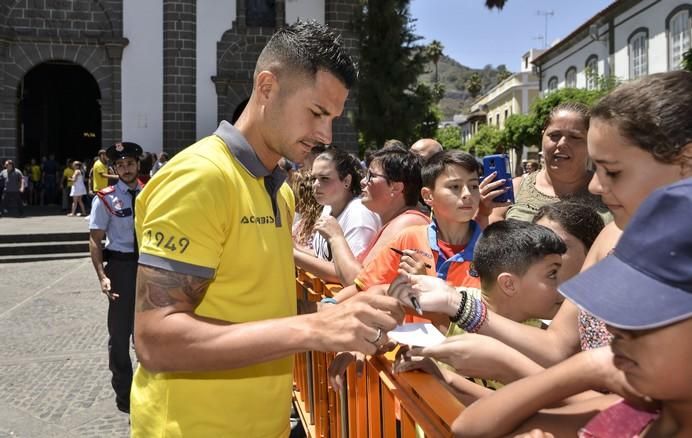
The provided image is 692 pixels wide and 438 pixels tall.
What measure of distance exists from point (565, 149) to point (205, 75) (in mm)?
17389

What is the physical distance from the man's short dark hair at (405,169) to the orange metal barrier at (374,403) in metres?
0.79

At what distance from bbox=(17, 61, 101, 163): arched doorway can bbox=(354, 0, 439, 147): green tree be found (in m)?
11.0

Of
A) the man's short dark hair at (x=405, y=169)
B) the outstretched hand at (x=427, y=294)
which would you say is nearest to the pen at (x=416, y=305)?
the outstretched hand at (x=427, y=294)

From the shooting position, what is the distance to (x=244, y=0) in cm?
1953

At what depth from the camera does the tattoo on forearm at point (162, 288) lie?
1.54m

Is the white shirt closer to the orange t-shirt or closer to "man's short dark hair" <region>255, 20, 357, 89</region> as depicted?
the orange t-shirt

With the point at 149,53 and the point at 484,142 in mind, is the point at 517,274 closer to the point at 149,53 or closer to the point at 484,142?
the point at 149,53

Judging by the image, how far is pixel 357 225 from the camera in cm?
409

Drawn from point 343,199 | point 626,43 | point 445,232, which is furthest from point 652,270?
point 626,43

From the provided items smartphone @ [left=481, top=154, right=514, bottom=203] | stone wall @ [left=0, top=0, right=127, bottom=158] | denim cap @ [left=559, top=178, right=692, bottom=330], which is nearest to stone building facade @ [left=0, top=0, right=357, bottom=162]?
stone wall @ [left=0, top=0, right=127, bottom=158]

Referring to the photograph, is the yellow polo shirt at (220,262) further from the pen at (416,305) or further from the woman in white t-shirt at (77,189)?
the woman in white t-shirt at (77,189)

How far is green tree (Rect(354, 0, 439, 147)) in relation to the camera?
22625mm

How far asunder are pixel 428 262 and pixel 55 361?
4461 millimetres

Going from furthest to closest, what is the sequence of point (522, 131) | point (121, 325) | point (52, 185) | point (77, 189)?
1. point (522, 131)
2. point (52, 185)
3. point (77, 189)
4. point (121, 325)
